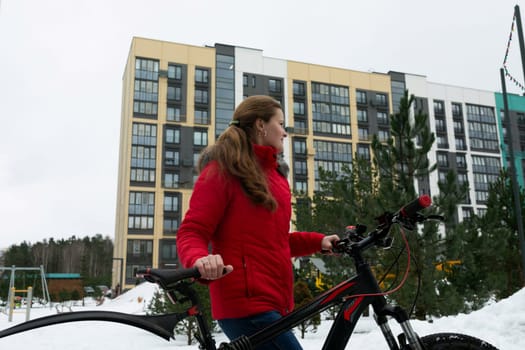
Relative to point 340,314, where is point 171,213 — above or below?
above

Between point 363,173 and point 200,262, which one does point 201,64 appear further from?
point 200,262

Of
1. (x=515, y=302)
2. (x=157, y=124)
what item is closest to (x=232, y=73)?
(x=157, y=124)

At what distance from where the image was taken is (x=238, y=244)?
6.52 ft

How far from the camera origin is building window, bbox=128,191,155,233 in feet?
158

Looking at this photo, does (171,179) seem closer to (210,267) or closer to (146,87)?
(146,87)

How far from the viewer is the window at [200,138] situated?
171 ft

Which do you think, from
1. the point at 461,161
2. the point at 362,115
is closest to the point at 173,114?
the point at 362,115

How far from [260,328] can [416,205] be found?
2.65 ft

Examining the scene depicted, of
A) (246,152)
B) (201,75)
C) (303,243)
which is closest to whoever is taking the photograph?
(246,152)

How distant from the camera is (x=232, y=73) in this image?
54.2m

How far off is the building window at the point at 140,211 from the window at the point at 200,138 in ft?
26.5

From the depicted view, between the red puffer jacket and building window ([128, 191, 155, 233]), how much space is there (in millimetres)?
47806

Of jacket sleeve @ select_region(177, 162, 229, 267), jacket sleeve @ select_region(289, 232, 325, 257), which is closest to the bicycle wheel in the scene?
jacket sleeve @ select_region(289, 232, 325, 257)

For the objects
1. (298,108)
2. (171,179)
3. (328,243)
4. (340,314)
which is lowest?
(340,314)
